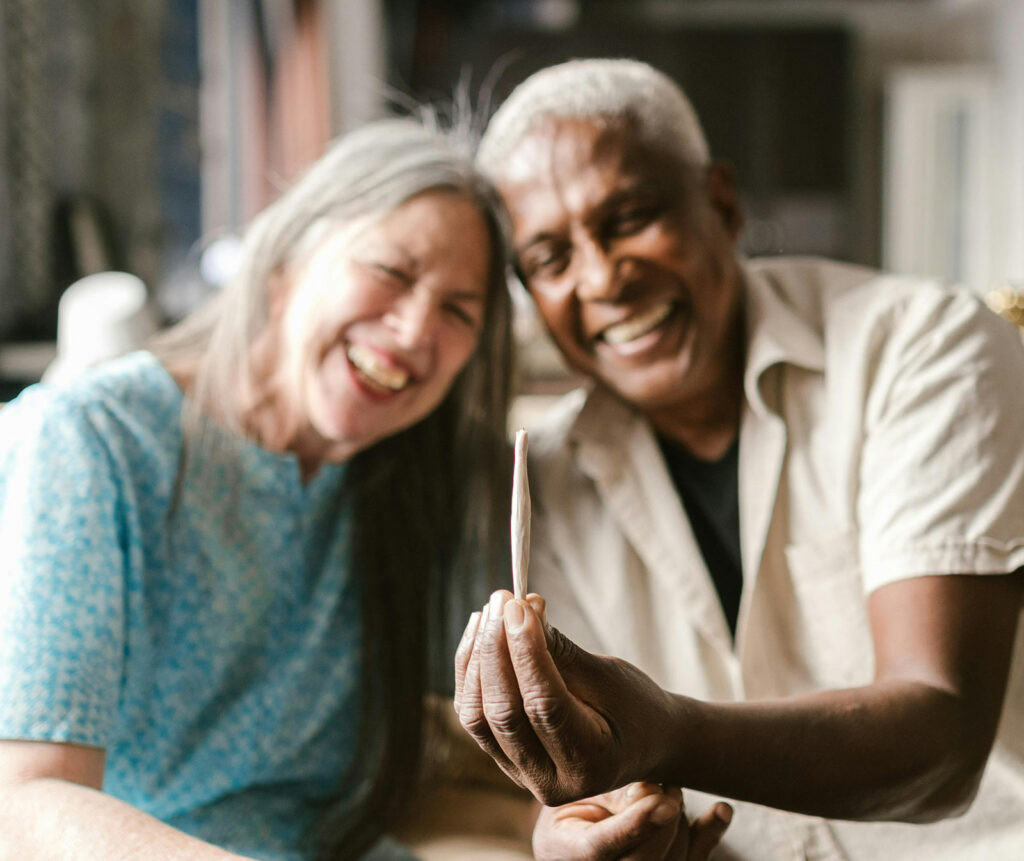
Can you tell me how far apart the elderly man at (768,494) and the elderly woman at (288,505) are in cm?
12

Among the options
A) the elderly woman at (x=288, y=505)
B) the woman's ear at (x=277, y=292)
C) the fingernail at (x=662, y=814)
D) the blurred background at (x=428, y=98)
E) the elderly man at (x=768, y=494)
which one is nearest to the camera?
the fingernail at (x=662, y=814)

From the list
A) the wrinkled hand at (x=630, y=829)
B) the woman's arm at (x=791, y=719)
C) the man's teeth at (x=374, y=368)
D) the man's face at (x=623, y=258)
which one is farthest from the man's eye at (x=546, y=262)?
the wrinkled hand at (x=630, y=829)

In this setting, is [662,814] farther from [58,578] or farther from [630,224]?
[630,224]

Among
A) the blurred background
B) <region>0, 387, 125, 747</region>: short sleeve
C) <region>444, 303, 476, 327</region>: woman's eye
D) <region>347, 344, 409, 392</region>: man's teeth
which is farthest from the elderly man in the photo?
the blurred background

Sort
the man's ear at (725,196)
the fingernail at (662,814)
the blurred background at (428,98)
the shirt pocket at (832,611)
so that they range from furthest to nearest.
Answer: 1. the blurred background at (428,98)
2. the man's ear at (725,196)
3. the shirt pocket at (832,611)
4. the fingernail at (662,814)

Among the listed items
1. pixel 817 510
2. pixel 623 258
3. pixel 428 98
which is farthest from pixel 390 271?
pixel 428 98

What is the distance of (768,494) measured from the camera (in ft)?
3.59

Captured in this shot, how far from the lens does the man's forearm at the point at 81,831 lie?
744mm

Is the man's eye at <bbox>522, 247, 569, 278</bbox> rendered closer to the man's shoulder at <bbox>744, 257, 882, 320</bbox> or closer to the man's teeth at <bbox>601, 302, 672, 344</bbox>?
the man's teeth at <bbox>601, 302, 672, 344</bbox>

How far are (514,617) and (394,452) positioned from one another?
72 centimetres

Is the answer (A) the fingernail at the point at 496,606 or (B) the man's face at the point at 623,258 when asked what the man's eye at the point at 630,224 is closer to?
(B) the man's face at the point at 623,258

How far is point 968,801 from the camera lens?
2.85ft

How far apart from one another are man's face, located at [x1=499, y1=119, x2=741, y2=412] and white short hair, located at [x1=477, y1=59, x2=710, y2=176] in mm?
15

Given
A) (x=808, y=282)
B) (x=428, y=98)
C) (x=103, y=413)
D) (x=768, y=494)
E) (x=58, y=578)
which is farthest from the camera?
(x=428, y=98)
